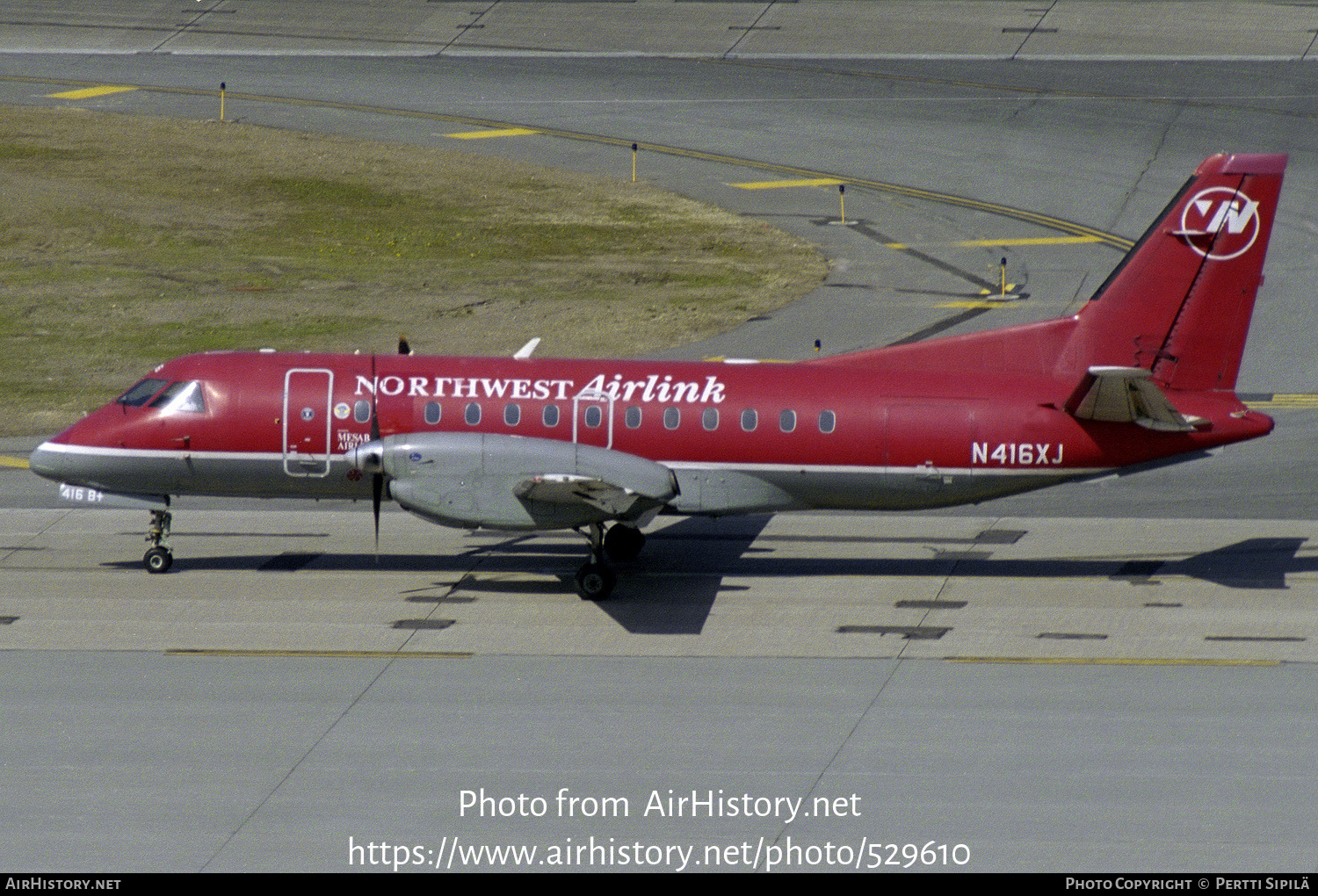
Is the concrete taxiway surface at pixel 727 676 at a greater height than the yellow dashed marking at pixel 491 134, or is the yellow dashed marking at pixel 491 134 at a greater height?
the yellow dashed marking at pixel 491 134

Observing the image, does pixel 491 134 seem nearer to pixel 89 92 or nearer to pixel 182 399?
pixel 89 92

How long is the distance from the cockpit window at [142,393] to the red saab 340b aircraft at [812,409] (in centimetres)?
3

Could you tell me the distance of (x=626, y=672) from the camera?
21859 mm

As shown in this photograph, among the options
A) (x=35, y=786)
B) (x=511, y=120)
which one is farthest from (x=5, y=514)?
(x=511, y=120)

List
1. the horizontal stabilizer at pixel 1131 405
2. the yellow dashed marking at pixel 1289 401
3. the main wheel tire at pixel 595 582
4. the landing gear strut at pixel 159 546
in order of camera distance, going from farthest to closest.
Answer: the yellow dashed marking at pixel 1289 401
the landing gear strut at pixel 159 546
the main wheel tire at pixel 595 582
the horizontal stabilizer at pixel 1131 405

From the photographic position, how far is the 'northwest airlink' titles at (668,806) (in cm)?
1739

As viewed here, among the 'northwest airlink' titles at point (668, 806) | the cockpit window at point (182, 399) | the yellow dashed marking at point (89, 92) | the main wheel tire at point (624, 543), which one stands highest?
the yellow dashed marking at point (89, 92)

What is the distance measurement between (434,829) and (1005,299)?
30.5 metres

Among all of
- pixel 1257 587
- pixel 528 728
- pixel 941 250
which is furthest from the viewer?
pixel 941 250

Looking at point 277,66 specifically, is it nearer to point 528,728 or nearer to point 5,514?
point 5,514

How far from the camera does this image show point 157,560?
85.3 ft

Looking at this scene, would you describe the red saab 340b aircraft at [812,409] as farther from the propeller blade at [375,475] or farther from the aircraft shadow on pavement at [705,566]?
the aircraft shadow on pavement at [705,566]

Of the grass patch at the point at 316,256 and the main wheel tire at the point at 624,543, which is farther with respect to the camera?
the grass patch at the point at 316,256

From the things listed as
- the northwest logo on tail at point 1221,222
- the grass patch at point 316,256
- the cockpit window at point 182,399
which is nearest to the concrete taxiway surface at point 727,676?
the cockpit window at point 182,399
